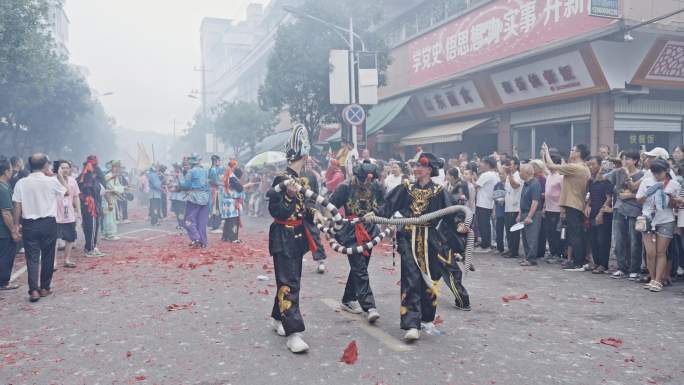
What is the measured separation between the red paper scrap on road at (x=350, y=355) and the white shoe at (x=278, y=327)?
2.79 feet

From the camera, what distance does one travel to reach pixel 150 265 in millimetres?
9711

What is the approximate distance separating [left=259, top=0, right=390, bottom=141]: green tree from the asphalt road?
12753mm

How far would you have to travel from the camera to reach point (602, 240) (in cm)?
855

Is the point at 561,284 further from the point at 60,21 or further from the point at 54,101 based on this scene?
the point at 60,21

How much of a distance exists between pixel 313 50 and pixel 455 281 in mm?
15509

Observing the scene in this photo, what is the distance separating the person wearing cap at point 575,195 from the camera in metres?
8.68

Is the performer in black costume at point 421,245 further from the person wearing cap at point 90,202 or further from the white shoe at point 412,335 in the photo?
the person wearing cap at point 90,202

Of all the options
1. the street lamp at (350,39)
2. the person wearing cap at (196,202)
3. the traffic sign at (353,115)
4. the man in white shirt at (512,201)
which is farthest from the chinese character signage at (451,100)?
the person wearing cap at (196,202)

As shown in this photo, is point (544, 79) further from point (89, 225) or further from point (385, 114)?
point (89, 225)

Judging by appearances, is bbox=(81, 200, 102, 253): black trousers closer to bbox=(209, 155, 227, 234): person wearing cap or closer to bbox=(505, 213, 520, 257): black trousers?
bbox=(209, 155, 227, 234): person wearing cap

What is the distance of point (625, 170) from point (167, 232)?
12.2 m

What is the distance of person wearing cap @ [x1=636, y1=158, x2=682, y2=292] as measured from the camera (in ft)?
23.6

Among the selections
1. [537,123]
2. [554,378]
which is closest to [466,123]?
[537,123]

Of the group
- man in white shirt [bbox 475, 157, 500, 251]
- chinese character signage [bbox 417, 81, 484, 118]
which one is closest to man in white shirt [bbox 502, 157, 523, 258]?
man in white shirt [bbox 475, 157, 500, 251]
